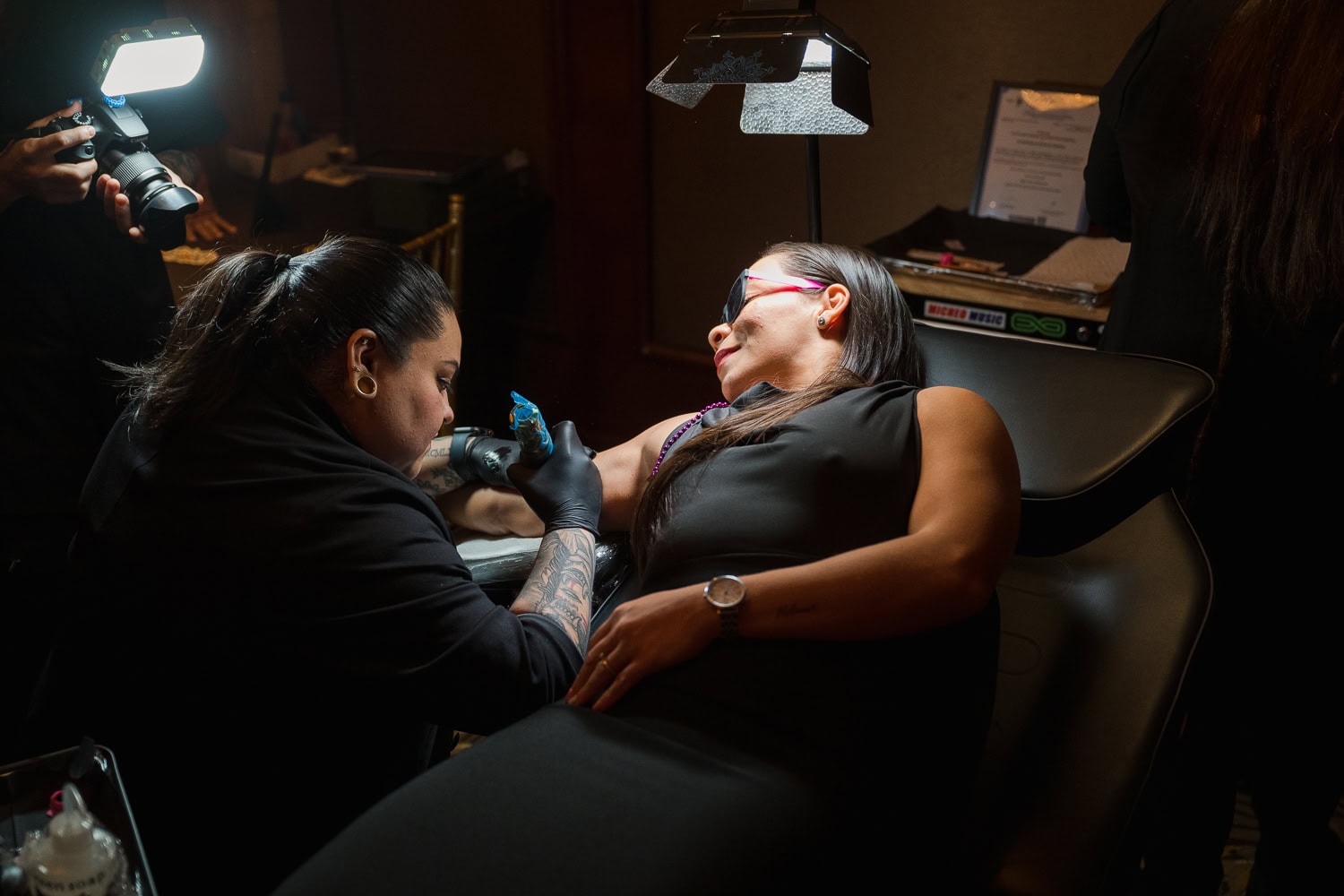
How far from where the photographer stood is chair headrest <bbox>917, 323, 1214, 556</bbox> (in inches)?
58.8

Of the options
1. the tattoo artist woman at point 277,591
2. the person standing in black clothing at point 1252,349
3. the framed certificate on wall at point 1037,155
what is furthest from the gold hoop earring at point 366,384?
the framed certificate on wall at point 1037,155

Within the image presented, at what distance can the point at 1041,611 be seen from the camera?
1522 millimetres

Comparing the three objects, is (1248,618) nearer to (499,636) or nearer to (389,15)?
(499,636)

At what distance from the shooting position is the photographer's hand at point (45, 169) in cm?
166

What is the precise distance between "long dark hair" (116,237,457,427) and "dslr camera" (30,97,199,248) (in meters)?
0.39

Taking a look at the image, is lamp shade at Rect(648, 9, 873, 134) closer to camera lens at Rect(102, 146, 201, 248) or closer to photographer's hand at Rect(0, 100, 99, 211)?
camera lens at Rect(102, 146, 201, 248)

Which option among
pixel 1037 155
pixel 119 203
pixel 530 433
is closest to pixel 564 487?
pixel 530 433

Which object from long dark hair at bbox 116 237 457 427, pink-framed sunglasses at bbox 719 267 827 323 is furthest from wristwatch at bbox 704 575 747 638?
pink-framed sunglasses at bbox 719 267 827 323

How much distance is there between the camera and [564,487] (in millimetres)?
1666

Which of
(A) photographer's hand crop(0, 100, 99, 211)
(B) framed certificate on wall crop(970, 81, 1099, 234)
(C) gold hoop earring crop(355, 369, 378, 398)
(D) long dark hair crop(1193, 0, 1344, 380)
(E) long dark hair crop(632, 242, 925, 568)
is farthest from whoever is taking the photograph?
(B) framed certificate on wall crop(970, 81, 1099, 234)

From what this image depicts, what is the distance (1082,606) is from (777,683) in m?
0.53

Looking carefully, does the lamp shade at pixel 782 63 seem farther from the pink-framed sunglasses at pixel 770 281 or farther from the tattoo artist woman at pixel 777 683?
the tattoo artist woman at pixel 777 683

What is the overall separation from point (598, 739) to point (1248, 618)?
108cm

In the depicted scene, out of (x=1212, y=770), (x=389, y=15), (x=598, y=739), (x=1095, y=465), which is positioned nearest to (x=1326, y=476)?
(x=1095, y=465)
